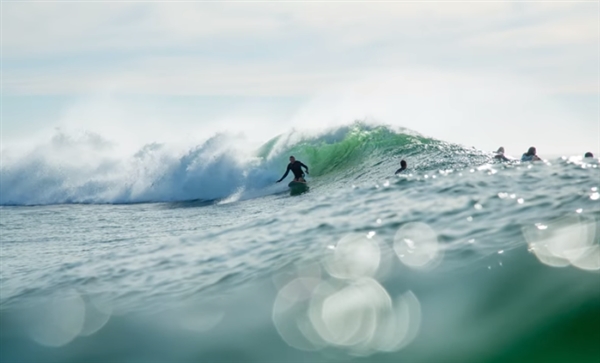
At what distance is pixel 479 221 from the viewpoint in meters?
8.04

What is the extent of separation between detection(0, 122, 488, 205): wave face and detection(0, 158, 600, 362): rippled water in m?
15.7

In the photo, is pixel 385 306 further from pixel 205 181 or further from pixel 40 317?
pixel 205 181

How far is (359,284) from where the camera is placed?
6.86m

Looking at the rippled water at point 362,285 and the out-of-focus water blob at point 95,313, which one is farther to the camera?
the out-of-focus water blob at point 95,313

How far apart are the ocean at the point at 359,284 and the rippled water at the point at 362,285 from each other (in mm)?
19

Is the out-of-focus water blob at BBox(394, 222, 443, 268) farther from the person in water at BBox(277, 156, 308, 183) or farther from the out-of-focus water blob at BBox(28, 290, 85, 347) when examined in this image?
the person in water at BBox(277, 156, 308, 183)

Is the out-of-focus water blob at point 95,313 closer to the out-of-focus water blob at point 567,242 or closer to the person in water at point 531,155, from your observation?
the out-of-focus water blob at point 567,242

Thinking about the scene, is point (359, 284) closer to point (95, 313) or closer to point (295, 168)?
point (95, 313)

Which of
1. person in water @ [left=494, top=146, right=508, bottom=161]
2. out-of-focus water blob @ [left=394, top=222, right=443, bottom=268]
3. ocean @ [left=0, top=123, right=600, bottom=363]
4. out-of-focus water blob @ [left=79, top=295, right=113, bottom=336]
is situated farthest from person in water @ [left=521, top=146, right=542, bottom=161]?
out-of-focus water blob @ [left=79, top=295, right=113, bottom=336]

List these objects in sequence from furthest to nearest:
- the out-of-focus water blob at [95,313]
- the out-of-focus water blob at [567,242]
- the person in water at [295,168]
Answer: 1. the person in water at [295,168]
2. the out-of-focus water blob at [95,313]
3. the out-of-focus water blob at [567,242]

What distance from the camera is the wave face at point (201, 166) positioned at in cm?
2800

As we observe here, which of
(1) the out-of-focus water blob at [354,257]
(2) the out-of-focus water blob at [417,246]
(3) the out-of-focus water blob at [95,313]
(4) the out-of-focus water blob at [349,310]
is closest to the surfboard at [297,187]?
(1) the out-of-focus water blob at [354,257]

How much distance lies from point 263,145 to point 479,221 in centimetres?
2495

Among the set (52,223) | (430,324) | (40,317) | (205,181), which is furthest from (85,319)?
(205,181)
